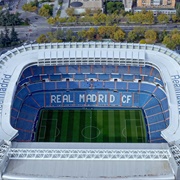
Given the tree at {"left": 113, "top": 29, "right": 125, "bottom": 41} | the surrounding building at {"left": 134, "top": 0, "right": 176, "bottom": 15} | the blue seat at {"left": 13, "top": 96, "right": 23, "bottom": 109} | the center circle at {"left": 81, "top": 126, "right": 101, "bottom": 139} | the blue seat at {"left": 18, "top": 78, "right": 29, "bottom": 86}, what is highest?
the surrounding building at {"left": 134, "top": 0, "right": 176, "bottom": 15}

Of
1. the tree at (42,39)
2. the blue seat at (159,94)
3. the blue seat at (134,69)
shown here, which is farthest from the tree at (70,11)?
the blue seat at (159,94)

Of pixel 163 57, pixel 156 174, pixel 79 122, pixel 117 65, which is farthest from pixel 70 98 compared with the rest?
pixel 156 174

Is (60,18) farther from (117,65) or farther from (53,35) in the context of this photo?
(117,65)

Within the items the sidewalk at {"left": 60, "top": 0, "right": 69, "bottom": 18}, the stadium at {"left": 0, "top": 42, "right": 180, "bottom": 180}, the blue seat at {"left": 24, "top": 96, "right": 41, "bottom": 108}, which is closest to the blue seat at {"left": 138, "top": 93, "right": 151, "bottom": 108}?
the stadium at {"left": 0, "top": 42, "right": 180, "bottom": 180}

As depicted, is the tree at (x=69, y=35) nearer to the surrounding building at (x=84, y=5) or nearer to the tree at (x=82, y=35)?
the tree at (x=82, y=35)

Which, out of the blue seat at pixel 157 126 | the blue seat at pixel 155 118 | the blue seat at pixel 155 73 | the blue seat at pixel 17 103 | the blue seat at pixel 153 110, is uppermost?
the blue seat at pixel 155 73

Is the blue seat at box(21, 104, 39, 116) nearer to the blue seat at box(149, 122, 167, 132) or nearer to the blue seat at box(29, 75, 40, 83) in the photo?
the blue seat at box(29, 75, 40, 83)

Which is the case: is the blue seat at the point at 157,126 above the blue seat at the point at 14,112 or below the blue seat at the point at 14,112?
below
